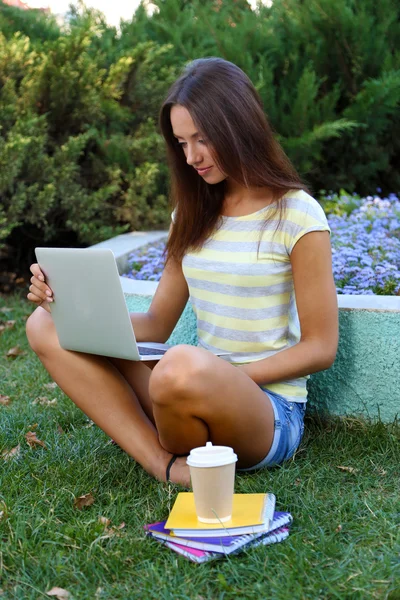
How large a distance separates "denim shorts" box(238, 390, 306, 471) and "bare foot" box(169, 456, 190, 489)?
0.64 feet

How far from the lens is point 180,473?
2498 mm

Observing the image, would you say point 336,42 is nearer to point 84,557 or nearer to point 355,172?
point 355,172

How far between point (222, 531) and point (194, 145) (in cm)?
114

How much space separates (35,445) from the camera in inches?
115

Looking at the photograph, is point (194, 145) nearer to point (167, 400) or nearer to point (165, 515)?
point (167, 400)

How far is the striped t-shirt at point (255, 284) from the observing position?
255 cm

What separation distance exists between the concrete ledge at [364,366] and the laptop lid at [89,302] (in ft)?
2.77

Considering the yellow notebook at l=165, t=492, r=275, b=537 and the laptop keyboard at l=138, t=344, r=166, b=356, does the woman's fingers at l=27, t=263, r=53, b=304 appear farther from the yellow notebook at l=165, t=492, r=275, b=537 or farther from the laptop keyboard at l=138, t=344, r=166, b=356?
the yellow notebook at l=165, t=492, r=275, b=537

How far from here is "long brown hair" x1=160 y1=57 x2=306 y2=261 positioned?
252 cm

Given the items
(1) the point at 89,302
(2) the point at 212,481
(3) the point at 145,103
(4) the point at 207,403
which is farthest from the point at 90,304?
(3) the point at 145,103

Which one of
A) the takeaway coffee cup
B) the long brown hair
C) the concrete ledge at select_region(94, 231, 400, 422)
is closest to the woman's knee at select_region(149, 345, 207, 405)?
the takeaway coffee cup

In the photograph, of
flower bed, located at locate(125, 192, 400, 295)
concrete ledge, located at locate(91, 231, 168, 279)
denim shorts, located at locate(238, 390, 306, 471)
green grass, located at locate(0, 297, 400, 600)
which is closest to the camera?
green grass, located at locate(0, 297, 400, 600)

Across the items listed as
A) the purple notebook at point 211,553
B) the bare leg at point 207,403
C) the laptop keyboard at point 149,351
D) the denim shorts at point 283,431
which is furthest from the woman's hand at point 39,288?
the purple notebook at point 211,553

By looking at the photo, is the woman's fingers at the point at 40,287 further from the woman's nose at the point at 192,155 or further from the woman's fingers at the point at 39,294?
the woman's nose at the point at 192,155
